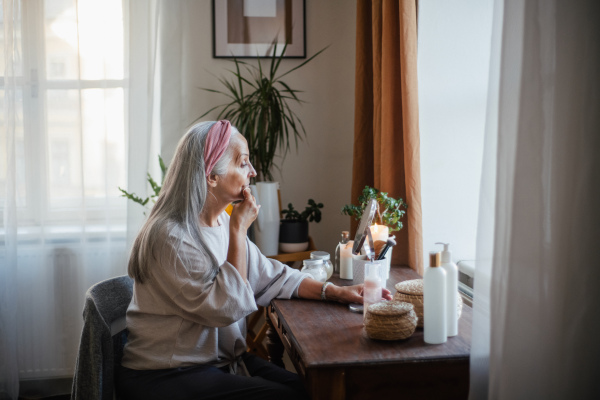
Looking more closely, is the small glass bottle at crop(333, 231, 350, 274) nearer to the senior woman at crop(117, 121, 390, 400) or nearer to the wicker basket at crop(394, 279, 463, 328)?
the senior woman at crop(117, 121, 390, 400)

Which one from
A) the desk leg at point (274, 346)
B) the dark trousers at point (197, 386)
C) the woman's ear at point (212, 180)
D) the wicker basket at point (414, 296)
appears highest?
the woman's ear at point (212, 180)

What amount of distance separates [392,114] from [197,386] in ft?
4.15

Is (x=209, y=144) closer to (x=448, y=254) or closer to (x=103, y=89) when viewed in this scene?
(x=448, y=254)

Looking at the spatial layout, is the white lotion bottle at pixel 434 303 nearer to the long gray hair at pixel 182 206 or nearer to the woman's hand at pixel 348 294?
the woman's hand at pixel 348 294

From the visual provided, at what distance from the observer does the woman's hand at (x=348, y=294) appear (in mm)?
1767

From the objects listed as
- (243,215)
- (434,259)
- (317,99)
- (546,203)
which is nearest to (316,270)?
(243,215)

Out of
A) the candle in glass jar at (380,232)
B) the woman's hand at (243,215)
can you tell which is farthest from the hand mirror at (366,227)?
the woman's hand at (243,215)

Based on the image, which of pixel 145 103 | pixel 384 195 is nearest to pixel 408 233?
pixel 384 195

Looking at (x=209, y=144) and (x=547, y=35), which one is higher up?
(x=547, y=35)

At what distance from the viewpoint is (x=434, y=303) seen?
1.41m

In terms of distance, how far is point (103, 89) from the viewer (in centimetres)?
296

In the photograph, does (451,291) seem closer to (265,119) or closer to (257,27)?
(265,119)

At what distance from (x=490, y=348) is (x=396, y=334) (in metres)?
0.28

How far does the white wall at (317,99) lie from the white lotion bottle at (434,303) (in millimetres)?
1790
